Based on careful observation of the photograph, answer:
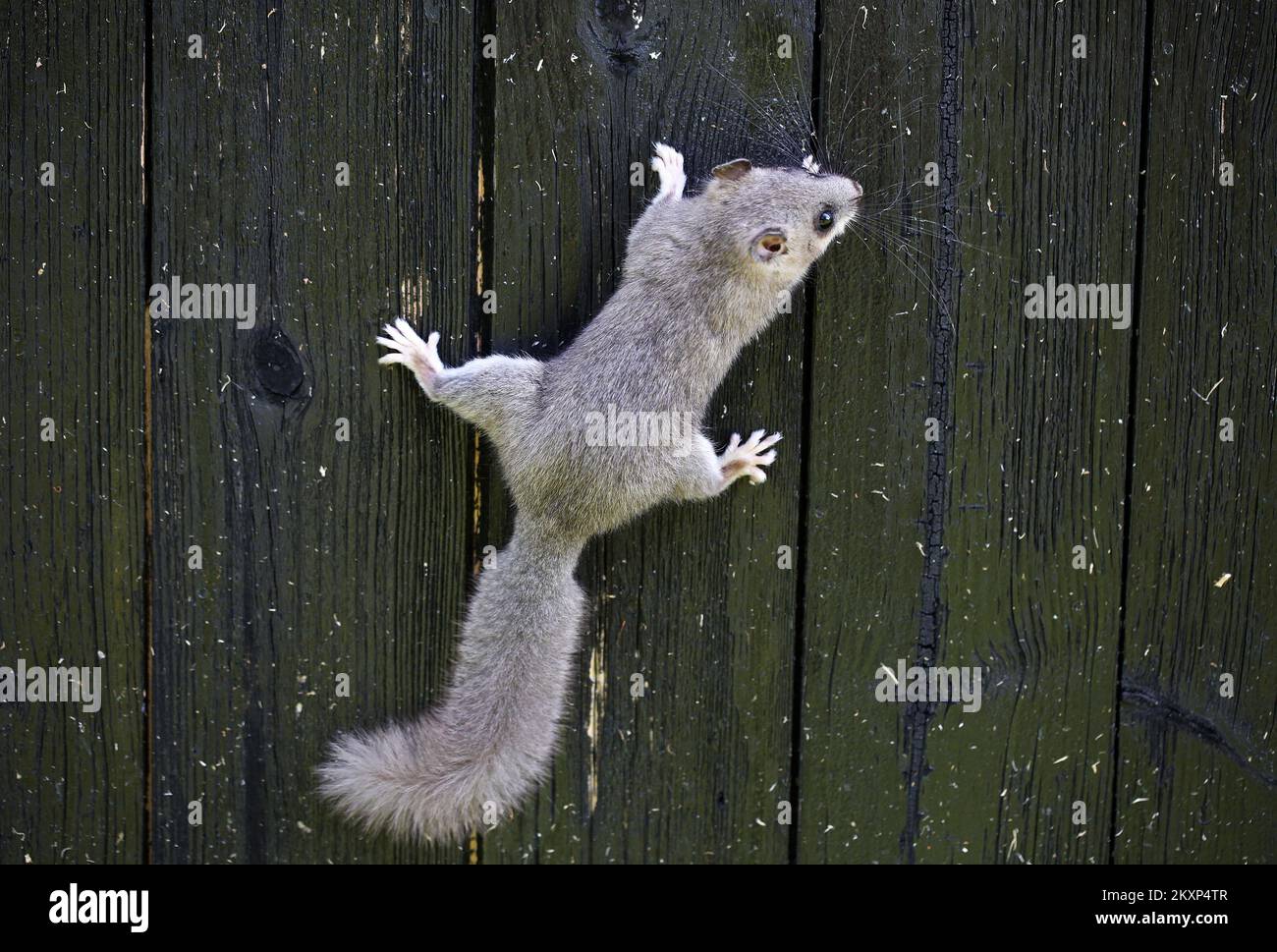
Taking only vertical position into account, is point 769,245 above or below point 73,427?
above

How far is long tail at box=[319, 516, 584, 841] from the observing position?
2.52 m

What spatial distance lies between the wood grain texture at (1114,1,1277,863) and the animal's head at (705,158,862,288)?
0.78 metres

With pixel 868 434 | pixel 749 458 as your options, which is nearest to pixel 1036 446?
pixel 868 434

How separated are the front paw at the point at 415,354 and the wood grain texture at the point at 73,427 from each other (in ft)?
1.98

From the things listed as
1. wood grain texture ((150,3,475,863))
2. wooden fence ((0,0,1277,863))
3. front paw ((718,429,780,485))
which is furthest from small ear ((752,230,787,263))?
wood grain texture ((150,3,475,863))

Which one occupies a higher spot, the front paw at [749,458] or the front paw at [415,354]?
the front paw at [415,354]

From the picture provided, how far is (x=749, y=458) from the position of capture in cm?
254

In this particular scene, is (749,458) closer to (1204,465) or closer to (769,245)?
(769,245)

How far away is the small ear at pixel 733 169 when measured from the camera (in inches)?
98.1

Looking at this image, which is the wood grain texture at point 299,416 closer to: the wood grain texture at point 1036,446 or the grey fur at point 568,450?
the grey fur at point 568,450

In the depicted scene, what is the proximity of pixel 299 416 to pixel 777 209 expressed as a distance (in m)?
1.26

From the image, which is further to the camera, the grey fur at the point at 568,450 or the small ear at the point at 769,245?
the small ear at the point at 769,245

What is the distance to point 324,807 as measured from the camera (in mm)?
2646

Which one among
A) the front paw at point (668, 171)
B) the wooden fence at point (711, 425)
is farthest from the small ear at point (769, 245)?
the front paw at point (668, 171)
